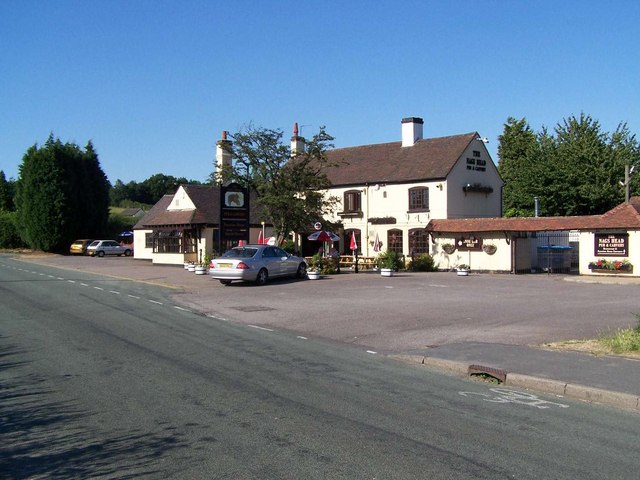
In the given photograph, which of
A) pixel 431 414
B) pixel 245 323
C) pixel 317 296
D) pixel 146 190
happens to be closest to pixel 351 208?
pixel 317 296

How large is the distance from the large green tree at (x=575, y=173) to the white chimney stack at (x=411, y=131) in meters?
11.3

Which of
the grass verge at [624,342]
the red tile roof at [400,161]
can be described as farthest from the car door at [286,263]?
the grass verge at [624,342]

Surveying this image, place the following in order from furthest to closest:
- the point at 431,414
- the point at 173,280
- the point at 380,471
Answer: the point at 173,280, the point at 431,414, the point at 380,471

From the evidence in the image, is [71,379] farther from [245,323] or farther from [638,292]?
[638,292]

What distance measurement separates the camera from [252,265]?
80.9ft

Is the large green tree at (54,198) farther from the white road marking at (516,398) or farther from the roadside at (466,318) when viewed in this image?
the white road marking at (516,398)

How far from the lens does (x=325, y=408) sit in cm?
709

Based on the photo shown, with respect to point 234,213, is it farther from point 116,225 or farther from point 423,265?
point 116,225

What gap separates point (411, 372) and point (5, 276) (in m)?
25.0

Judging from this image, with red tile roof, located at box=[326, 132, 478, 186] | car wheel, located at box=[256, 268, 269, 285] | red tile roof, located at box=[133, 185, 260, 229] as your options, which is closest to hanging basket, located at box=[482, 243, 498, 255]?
red tile roof, located at box=[326, 132, 478, 186]

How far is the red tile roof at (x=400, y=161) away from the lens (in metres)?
38.0

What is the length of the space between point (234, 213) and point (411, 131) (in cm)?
→ 1634

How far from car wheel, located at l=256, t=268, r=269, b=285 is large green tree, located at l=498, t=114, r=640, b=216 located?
29.0 m

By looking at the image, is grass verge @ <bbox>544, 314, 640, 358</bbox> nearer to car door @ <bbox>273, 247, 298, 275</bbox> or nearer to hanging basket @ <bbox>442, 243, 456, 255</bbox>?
car door @ <bbox>273, 247, 298, 275</bbox>
